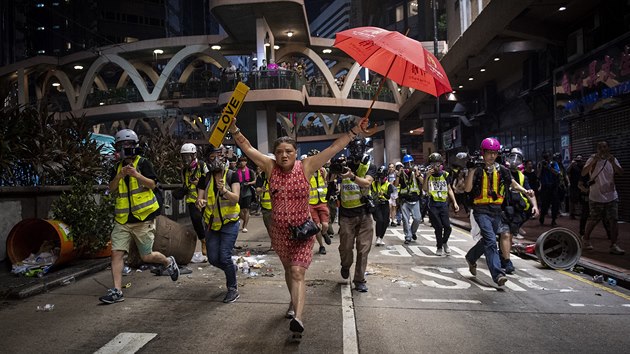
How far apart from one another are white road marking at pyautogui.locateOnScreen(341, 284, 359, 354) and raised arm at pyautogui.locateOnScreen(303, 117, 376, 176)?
5.16ft

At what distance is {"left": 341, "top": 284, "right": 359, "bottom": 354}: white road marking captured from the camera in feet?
12.7

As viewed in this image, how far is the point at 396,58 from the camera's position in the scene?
15.9 ft

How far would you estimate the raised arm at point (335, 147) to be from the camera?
166 inches

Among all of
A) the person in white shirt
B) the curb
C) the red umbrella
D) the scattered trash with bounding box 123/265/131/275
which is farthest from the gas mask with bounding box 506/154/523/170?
the scattered trash with bounding box 123/265/131/275

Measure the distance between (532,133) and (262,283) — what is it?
1550 centimetres

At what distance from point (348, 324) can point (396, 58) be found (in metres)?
2.86

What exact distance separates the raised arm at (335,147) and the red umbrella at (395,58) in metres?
0.75

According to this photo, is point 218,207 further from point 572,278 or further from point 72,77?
point 72,77

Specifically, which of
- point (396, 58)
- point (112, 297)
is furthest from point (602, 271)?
point (112, 297)

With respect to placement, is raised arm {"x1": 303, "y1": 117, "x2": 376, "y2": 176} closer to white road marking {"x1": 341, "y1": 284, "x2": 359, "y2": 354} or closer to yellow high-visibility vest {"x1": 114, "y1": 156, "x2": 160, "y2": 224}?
white road marking {"x1": 341, "y1": 284, "x2": 359, "y2": 354}

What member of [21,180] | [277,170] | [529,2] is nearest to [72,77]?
[21,180]

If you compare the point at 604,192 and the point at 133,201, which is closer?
the point at 133,201

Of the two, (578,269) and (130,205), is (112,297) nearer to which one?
(130,205)

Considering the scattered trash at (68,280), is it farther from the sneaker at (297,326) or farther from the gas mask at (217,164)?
the sneaker at (297,326)
